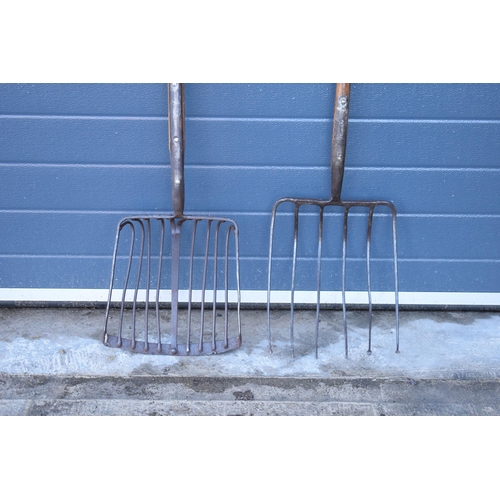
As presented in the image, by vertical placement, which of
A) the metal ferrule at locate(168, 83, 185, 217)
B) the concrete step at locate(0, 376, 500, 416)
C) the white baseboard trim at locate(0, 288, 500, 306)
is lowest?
the concrete step at locate(0, 376, 500, 416)

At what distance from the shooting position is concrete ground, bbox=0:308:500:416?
2143mm

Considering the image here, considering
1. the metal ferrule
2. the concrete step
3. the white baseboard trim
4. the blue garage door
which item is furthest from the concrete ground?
the metal ferrule

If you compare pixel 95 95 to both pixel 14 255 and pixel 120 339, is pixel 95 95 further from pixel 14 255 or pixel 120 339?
pixel 120 339

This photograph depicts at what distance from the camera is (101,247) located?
105 inches

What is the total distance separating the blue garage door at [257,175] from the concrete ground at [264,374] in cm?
28

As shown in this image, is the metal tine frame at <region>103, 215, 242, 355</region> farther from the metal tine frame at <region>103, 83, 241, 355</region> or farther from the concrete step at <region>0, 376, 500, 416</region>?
the concrete step at <region>0, 376, 500, 416</region>

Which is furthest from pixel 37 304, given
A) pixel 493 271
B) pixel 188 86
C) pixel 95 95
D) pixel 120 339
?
pixel 493 271

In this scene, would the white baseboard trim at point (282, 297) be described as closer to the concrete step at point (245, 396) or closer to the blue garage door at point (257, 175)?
the blue garage door at point (257, 175)

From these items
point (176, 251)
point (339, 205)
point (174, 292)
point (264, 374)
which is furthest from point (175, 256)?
point (339, 205)

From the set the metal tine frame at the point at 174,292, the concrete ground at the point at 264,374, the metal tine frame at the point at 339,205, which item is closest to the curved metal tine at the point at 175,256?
the metal tine frame at the point at 174,292

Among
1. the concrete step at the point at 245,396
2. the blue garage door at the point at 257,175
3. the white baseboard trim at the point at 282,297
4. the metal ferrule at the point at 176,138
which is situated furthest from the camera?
the white baseboard trim at the point at 282,297

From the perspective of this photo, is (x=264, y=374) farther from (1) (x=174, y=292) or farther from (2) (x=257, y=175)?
(2) (x=257, y=175)

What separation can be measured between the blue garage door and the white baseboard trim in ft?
0.03

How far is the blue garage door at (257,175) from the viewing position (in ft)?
8.00
